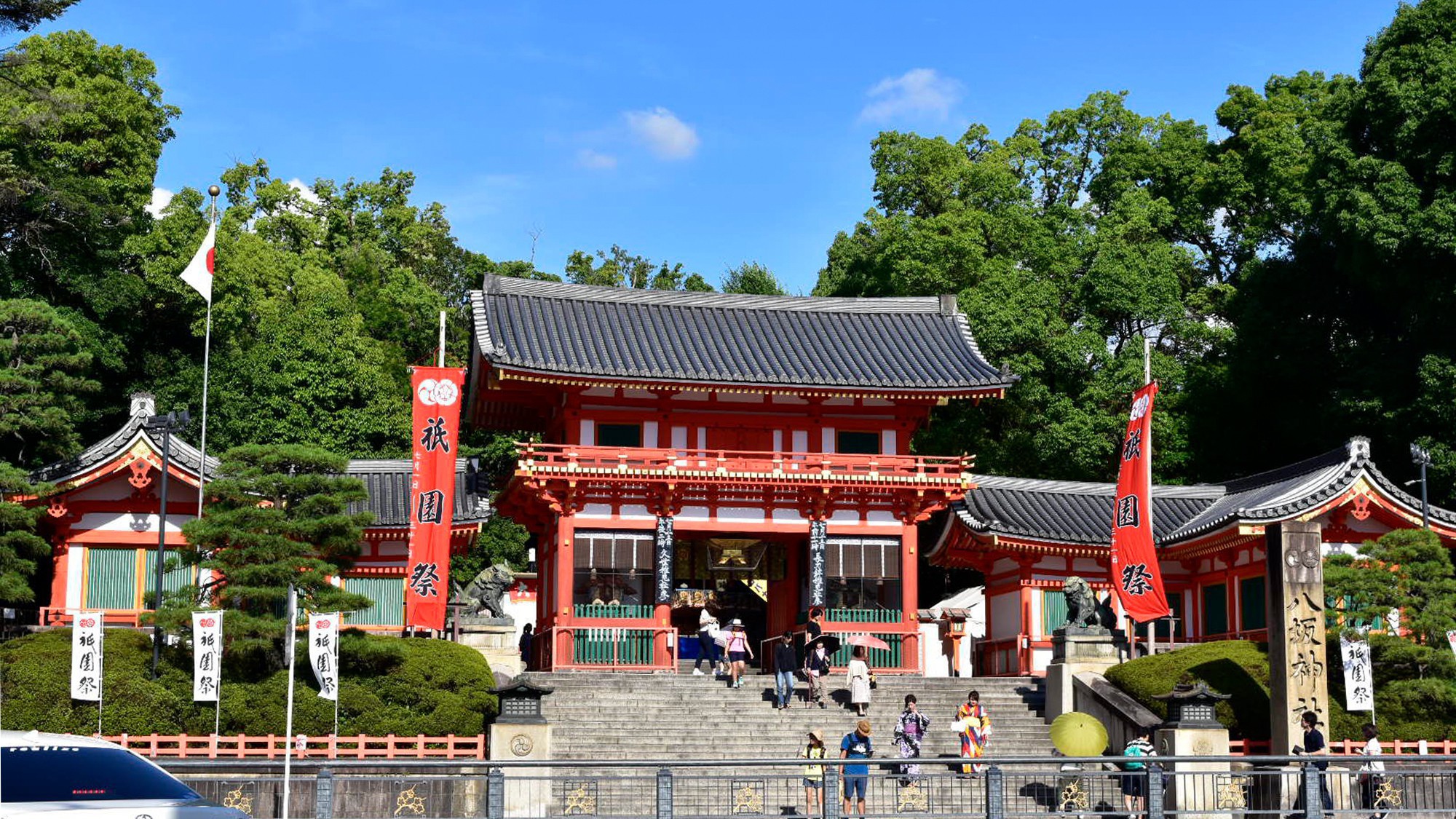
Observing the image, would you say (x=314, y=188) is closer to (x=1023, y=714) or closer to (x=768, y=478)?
(x=768, y=478)

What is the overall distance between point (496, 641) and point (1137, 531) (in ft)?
44.5

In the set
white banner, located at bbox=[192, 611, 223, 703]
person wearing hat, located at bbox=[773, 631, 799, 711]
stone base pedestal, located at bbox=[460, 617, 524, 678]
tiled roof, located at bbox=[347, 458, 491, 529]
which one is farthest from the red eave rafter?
white banner, located at bbox=[192, 611, 223, 703]

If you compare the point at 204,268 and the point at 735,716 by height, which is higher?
the point at 204,268

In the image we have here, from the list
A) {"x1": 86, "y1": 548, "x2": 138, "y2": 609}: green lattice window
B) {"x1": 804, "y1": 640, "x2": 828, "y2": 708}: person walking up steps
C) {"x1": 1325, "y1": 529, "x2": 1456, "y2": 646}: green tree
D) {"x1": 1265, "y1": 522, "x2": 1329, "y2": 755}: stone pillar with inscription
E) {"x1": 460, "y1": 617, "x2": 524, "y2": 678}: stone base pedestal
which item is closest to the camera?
{"x1": 1265, "y1": 522, "x2": 1329, "y2": 755}: stone pillar with inscription

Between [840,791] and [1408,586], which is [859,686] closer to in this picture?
[840,791]

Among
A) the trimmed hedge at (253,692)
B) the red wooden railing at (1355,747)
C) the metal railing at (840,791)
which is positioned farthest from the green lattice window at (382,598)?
the red wooden railing at (1355,747)

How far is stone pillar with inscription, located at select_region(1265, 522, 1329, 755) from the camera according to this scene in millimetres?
24469

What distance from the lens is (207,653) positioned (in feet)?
84.0

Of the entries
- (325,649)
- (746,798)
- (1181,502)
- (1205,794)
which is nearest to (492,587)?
(325,649)

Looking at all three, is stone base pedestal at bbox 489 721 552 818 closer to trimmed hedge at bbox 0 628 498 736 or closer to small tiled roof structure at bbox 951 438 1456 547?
trimmed hedge at bbox 0 628 498 736

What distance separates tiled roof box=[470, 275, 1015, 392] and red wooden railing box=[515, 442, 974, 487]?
1.78 m

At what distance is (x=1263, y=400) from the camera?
151 feet

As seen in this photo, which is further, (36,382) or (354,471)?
(354,471)

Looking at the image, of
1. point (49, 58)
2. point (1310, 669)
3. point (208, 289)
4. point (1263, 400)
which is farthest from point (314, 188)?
point (1310, 669)
